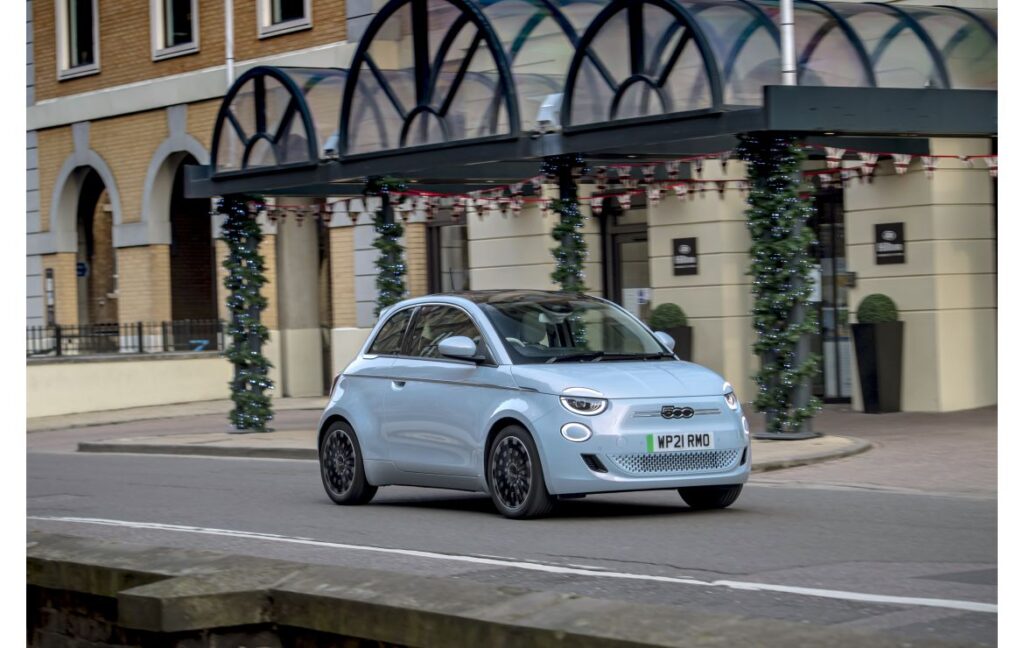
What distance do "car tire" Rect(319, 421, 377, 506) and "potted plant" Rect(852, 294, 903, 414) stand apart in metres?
9.12

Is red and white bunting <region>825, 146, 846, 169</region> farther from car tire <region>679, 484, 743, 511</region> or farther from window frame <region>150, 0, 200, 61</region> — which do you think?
window frame <region>150, 0, 200, 61</region>

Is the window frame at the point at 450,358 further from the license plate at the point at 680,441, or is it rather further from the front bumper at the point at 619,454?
the license plate at the point at 680,441

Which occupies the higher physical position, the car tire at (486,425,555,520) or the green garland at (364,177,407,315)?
the green garland at (364,177,407,315)

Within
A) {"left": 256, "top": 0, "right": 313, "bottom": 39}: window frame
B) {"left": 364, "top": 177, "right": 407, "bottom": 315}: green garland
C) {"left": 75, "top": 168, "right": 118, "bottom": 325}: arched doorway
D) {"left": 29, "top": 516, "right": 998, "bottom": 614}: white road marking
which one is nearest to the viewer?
{"left": 29, "top": 516, "right": 998, "bottom": 614}: white road marking

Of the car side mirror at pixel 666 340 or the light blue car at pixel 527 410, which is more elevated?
the car side mirror at pixel 666 340

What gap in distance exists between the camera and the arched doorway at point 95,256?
35375 mm

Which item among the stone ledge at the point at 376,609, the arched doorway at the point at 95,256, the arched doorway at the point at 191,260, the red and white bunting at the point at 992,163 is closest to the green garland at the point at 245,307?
the red and white bunting at the point at 992,163

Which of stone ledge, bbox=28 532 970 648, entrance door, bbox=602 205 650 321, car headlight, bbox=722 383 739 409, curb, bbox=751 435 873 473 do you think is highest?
entrance door, bbox=602 205 650 321

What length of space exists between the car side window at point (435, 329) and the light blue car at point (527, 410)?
11 millimetres

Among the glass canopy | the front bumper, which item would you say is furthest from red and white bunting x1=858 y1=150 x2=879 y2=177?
the front bumper

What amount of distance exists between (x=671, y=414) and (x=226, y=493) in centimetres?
529

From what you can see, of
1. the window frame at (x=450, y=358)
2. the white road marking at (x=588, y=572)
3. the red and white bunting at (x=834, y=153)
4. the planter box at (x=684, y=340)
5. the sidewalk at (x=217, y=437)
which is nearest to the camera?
the white road marking at (x=588, y=572)

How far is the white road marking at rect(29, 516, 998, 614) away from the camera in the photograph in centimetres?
791

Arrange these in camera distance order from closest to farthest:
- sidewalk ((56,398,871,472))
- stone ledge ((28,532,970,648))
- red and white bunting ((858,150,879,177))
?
stone ledge ((28,532,970,648))
sidewalk ((56,398,871,472))
red and white bunting ((858,150,879,177))
